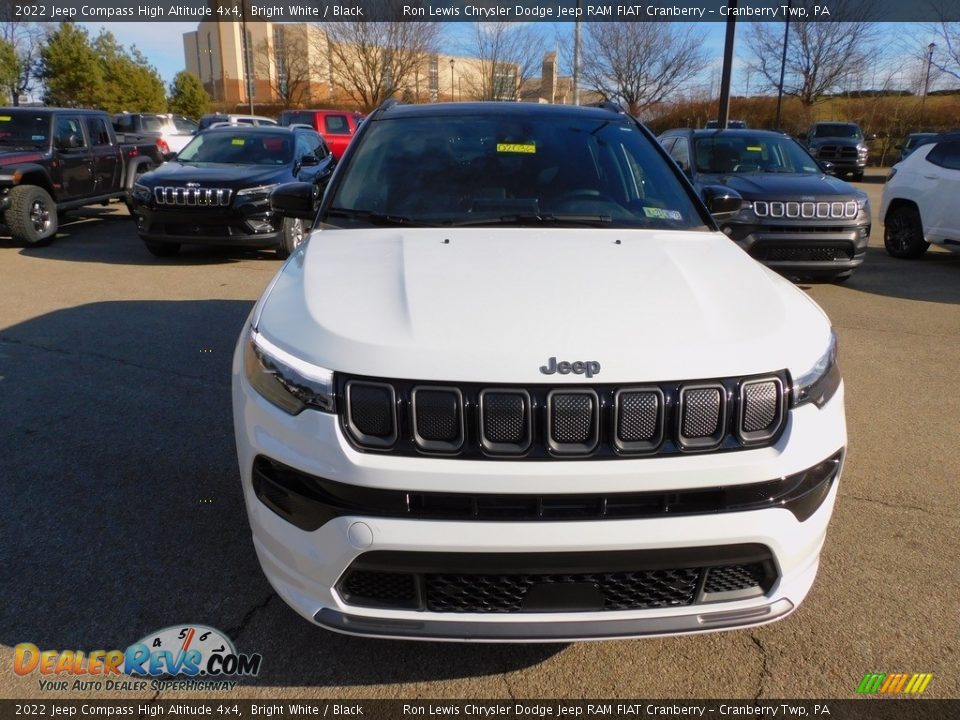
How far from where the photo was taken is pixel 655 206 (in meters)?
3.39

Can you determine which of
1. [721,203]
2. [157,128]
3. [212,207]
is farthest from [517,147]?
[157,128]

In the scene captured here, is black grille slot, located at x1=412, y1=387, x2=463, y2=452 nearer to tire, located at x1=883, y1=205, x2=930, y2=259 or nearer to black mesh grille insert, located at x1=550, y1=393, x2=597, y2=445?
black mesh grille insert, located at x1=550, y1=393, x2=597, y2=445

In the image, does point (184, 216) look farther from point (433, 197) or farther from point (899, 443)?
point (899, 443)

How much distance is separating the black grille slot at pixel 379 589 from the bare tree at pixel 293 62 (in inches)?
1898

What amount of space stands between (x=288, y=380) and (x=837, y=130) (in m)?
30.2

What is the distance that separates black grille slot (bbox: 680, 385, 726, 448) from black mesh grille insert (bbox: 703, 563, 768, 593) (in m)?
0.36

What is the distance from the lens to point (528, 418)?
78.0 inches

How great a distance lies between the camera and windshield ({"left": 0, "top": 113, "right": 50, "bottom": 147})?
10828 millimetres

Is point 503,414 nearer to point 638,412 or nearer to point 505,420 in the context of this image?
point 505,420

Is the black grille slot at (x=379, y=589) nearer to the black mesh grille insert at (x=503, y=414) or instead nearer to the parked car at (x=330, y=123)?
the black mesh grille insert at (x=503, y=414)

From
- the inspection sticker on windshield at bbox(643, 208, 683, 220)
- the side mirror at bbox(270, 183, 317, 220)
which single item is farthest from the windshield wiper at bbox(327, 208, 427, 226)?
the inspection sticker on windshield at bbox(643, 208, 683, 220)

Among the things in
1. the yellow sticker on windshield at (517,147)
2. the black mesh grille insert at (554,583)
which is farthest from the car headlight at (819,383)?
the yellow sticker on windshield at (517,147)

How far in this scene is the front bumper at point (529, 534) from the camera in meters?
1.95

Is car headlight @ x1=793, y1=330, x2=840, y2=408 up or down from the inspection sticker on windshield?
down
